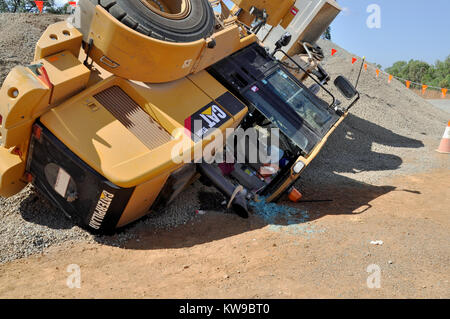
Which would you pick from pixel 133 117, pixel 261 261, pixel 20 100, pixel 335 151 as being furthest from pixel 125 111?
pixel 335 151

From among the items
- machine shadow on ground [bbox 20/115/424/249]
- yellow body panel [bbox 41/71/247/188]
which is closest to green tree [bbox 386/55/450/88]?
machine shadow on ground [bbox 20/115/424/249]

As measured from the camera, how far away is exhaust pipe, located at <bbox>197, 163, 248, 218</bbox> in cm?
503

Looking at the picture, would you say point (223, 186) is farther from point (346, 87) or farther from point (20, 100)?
point (346, 87)

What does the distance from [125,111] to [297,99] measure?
2.50 meters

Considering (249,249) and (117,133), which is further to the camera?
(249,249)

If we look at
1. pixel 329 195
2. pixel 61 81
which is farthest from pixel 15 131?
pixel 329 195

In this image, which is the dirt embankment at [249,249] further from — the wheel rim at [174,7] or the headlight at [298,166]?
the wheel rim at [174,7]

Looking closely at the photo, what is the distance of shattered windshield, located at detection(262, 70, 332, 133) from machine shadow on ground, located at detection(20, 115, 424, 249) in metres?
1.17

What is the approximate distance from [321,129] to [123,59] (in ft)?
9.22

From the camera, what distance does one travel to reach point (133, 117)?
4.41 meters

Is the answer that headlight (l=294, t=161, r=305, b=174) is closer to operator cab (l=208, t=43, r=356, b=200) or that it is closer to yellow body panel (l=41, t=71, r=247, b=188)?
operator cab (l=208, t=43, r=356, b=200)

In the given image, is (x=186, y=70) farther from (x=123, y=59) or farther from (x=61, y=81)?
(x=61, y=81)

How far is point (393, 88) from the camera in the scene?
15.8 meters

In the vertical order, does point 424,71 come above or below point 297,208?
below
